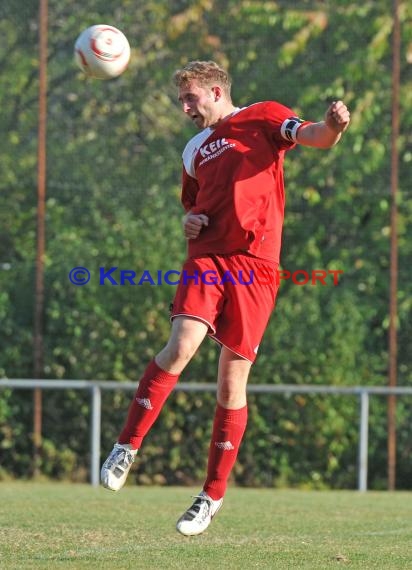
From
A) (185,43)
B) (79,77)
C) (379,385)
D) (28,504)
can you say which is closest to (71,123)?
(79,77)

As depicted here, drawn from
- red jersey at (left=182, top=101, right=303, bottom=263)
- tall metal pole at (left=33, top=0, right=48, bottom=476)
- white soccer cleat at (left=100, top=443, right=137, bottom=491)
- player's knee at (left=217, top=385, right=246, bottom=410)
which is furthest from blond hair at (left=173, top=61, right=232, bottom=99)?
tall metal pole at (left=33, top=0, right=48, bottom=476)

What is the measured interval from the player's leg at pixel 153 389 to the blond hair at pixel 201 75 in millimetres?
1120

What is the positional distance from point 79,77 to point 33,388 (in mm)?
3233

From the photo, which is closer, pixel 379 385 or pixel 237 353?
pixel 237 353

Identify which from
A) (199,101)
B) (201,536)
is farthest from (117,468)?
(199,101)

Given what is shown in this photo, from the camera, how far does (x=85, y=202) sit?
11977 millimetres

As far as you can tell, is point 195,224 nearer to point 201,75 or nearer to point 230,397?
point 201,75

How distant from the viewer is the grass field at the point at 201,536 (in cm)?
518

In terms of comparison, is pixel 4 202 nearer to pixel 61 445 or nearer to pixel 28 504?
pixel 61 445

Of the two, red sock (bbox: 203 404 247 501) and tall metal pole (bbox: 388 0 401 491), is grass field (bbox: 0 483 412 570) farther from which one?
tall metal pole (bbox: 388 0 401 491)

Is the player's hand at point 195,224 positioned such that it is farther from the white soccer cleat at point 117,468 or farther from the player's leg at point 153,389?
the white soccer cleat at point 117,468

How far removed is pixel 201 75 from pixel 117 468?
72.9 inches

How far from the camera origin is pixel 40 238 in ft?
38.8

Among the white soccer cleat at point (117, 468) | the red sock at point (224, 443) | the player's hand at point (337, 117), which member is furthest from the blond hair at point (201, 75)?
the white soccer cleat at point (117, 468)
